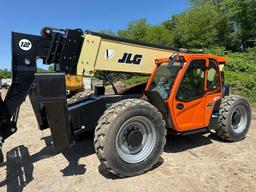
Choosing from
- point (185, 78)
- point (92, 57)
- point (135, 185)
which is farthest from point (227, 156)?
point (92, 57)

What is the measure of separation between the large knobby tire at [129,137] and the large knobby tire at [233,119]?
2.08 metres

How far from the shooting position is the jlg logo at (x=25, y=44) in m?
4.53

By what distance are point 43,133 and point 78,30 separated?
12.6ft

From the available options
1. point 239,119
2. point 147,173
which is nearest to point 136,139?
point 147,173

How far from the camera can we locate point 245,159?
18.4 ft

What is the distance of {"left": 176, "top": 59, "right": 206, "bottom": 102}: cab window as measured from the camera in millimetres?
5645

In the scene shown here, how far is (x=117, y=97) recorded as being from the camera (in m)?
5.70

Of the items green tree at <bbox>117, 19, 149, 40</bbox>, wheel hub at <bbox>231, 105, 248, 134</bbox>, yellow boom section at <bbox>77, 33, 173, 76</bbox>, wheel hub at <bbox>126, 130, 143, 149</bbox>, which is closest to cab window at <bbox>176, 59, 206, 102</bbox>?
yellow boom section at <bbox>77, 33, 173, 76</bbox>

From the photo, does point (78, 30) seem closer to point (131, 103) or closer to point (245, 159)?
point (131, 103)

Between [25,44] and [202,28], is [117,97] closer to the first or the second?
[25,44]

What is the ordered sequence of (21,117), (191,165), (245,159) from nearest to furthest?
(191,165) < (245,159) < (21,117)

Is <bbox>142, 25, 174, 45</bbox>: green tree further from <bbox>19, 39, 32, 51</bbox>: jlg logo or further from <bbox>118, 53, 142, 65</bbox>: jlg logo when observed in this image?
<bbox>19, 39, 32, 51</bbox>: jlg logo

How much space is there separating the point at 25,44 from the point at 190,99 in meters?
3.13

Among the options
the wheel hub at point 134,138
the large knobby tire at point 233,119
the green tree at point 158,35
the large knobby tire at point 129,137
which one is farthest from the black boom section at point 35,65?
the green tree at point 158,35
